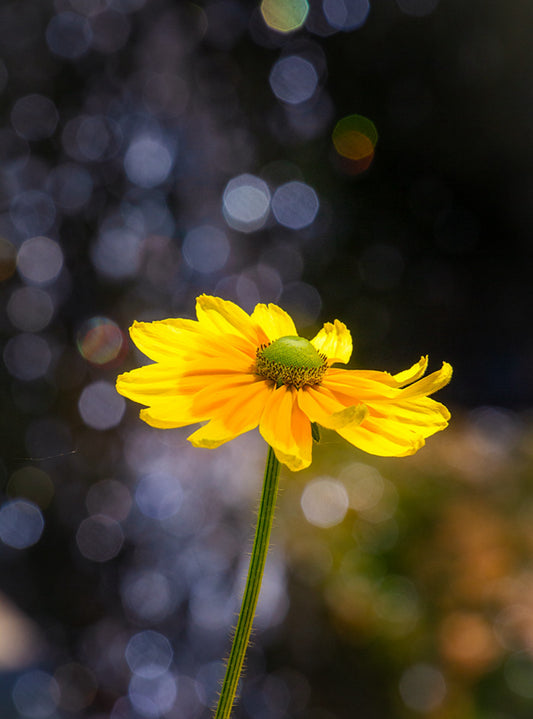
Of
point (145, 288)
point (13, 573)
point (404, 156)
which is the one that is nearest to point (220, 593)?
A: point (13, 573)

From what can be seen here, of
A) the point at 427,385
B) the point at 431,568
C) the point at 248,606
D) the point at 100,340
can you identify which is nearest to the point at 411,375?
the point at 427,385

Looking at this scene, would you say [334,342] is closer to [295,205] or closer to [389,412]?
[389,412]

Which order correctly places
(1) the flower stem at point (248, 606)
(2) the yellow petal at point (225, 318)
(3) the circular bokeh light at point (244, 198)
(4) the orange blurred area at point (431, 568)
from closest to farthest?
1. (1) the flower stem at point (248, 606)
2. (2) the yellow petal at point (225, 318)
3. (4) the orange blurred area at point (431, 568)
4. (3) the circular bokeh light at point (244, 198)

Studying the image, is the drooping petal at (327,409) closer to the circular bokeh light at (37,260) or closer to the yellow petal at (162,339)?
the yellow petal at (162,339)

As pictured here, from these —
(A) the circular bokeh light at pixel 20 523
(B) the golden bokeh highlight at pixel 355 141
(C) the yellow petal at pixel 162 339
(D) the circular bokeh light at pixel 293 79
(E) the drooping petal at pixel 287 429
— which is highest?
(D) the circular bokeh light at pixel 293 79

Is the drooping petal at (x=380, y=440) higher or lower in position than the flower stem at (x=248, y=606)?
higher

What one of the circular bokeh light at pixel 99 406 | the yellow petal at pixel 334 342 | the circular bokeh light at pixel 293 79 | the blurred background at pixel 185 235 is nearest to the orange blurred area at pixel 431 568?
the blurred background at pixel 185 235

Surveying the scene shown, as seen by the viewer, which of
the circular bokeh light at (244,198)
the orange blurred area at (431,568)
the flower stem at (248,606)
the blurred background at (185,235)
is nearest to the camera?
the flower stem at (248,606)
